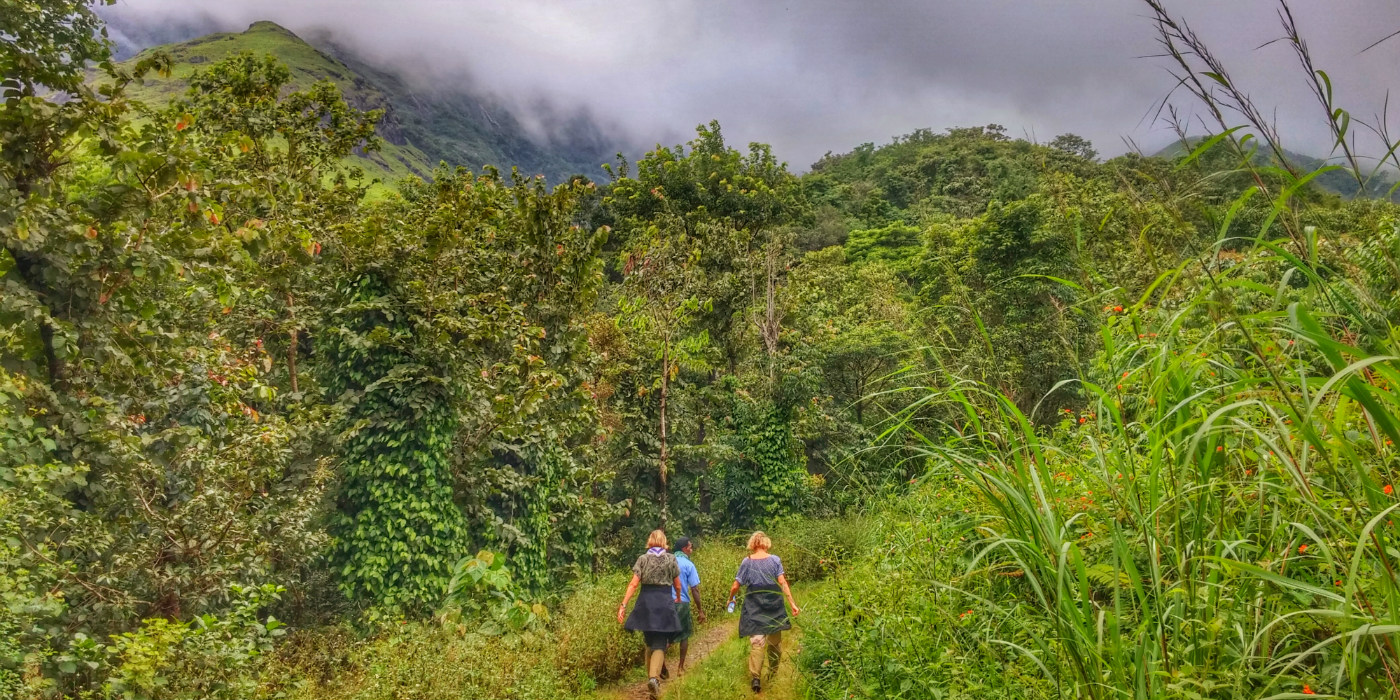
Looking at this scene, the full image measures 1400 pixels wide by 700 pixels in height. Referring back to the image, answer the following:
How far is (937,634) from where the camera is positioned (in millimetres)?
3408

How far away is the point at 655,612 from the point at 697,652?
1.90 meters

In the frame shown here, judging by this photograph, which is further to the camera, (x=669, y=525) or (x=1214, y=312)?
(x=669, y=525)

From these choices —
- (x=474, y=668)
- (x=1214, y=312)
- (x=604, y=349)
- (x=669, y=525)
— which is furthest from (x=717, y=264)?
(x=1214, y=312)

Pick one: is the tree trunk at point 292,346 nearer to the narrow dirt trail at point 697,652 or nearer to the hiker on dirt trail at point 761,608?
the narrow dirt trail at point 697,652

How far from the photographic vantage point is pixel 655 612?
6.58m

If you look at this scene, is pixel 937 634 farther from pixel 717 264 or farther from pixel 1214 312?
pixel 717 264

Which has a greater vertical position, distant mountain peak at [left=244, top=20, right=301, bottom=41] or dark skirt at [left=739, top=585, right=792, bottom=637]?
distant mountain peak at [left=244, top=20, right=301, bottom=41]

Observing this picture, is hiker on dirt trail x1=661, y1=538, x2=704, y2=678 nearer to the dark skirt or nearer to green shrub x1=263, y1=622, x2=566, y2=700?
the dark skirt

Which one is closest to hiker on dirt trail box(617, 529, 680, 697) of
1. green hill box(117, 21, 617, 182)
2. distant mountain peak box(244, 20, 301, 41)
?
green hill box(117, 21, 617, 182)

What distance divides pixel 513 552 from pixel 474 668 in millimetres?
3978

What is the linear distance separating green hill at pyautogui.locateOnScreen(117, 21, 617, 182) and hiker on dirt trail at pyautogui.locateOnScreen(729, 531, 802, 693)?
60089 mm

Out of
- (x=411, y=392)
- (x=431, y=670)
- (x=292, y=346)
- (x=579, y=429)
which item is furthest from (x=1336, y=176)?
(x=292, y=346)

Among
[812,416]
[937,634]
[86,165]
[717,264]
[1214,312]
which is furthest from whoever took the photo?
[717,264]

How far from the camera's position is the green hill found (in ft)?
276
